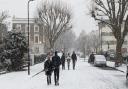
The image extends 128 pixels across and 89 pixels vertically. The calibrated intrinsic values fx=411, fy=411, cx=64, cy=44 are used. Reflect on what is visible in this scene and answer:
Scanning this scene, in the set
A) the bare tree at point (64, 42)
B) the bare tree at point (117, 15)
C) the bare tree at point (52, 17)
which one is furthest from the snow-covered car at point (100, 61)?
the bare tree at point (64, 42)

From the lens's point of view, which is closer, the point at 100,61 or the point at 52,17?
the point at 100,61

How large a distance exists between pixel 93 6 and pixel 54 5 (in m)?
31.5

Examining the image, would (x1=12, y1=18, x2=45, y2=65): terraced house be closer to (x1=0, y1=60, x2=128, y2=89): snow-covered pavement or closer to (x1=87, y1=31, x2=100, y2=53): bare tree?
(x1=87, y1=31, x2=100, y2=53): bare tree

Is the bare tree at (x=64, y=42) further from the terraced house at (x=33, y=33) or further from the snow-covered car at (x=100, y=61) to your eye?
the snow-covered car at (x=100, y=61)

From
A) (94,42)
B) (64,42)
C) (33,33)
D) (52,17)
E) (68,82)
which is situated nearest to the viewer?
(68,82)

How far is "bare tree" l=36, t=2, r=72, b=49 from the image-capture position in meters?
84.9

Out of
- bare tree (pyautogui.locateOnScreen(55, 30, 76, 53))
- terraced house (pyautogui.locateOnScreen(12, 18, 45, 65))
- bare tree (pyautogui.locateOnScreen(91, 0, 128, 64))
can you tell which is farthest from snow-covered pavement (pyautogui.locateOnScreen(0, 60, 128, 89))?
bare tree (pyautogui.locateOnScreen(55, 30, 76, 53))

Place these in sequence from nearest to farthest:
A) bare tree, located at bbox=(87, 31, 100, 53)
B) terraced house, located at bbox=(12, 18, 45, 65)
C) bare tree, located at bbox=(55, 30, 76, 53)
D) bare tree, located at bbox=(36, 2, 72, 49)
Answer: bare tree, located at bbox=(36, 2, 72, 49) → terraced house, located at bbox=(12, 18, 45, 65) → bare tree, located at bbox=(55, 30, 76, 53) → bare tree, located at bbox=(87, 31, 100, 53)

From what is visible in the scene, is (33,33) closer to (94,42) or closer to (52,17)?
(94,42)

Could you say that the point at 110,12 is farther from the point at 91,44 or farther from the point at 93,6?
the point at 91,44

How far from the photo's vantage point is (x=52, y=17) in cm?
8475

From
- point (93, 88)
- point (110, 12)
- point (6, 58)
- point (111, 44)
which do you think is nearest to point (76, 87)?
point (93, 88)

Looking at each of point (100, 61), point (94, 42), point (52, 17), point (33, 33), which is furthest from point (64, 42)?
point (100, 61)

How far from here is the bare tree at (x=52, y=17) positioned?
8494 cm
